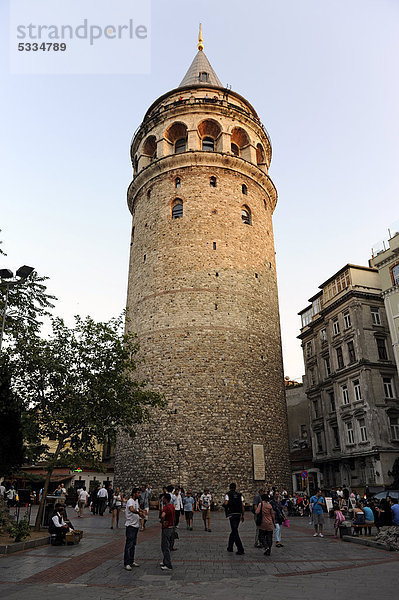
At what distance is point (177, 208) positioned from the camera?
28.8m

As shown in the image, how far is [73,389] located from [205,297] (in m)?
11.2

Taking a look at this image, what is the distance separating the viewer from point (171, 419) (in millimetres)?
23203

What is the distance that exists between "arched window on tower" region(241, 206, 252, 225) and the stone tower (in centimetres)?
7

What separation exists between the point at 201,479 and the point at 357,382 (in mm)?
14477

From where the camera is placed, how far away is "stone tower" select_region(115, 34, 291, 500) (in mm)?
23016

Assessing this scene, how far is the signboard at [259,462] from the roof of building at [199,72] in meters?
26.2

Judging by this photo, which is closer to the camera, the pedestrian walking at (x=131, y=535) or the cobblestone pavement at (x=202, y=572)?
the cobblestone pavement at (x=202, y=572)

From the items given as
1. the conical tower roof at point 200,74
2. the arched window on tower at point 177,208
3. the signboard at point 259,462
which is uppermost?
the conical tower roof at point 200,74

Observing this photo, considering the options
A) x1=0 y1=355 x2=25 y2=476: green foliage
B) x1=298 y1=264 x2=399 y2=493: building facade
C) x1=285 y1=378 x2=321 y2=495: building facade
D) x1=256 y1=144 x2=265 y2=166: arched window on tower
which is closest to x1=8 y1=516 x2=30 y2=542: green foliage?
x1=0 y1=355 x2=25 y2=476: green foliage

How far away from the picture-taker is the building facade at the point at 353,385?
28.8 meters

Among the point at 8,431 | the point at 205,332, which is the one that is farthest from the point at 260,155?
the point at 8,431

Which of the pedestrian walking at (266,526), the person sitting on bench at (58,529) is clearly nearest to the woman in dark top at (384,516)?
the pedestrian walking at (266,526)

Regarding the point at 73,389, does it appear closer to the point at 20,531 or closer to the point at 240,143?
the point at 20,531

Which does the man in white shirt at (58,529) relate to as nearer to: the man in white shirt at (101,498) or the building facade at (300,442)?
the man in white shirt at (101,498)
